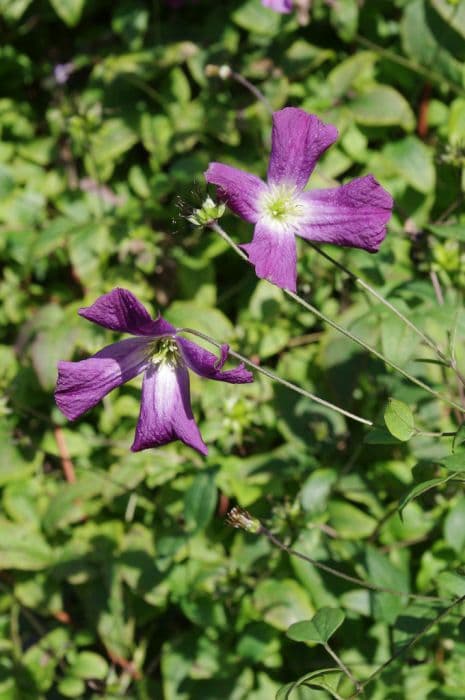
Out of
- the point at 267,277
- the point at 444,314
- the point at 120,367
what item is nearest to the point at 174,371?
the point at 120,367

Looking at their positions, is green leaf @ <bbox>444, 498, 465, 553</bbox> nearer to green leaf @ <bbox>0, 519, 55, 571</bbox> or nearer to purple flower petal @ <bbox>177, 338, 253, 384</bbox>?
purple flower petal @ <bbox>177, 338, 253, 384</bbox>

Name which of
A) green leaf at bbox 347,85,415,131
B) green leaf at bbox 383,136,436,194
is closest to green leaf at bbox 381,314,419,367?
green leaf at bbox 383,136,436,194

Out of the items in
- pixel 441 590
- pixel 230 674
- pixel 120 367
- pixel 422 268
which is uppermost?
pixel 120 367

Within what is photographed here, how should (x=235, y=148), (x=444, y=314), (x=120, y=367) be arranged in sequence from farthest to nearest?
(x=235, y=148)
(x=444, y=314)
(x=120, y=367)

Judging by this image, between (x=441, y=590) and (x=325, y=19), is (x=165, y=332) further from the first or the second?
(x=325, y=19)

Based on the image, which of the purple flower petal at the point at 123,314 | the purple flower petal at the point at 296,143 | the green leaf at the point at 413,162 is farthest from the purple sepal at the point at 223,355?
the green leaf at the point at 413,162

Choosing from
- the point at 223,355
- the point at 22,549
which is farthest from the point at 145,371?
the point at 22,549
